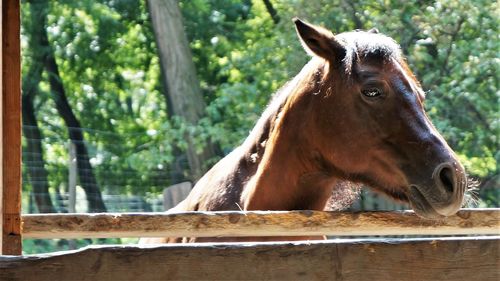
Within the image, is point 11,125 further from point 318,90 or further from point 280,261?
point 318,90

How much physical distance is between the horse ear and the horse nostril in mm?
716

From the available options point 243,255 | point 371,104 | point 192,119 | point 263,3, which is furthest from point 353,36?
point 263,3

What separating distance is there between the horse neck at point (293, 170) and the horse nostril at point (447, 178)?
56cm

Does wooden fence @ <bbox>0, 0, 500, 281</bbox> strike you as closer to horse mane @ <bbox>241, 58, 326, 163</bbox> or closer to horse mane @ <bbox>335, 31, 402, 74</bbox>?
horse mane @ <bbox>335, 31, 402, 74</bbox>

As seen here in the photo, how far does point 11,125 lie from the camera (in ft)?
8.93

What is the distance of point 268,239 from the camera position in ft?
12.5

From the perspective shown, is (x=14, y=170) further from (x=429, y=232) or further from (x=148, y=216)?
(x=429, y=232)

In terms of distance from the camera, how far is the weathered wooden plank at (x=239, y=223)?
3170 mm

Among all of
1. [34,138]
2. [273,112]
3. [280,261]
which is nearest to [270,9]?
[34,138]

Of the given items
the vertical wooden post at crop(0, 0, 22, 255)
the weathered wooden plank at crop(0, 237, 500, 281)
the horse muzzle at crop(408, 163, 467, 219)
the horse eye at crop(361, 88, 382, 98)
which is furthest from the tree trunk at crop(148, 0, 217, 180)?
the weathered wooden plank at crop(0, 237, 500, 281)

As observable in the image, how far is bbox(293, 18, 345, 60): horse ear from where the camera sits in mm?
3887

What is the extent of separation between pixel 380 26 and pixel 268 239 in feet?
20.0

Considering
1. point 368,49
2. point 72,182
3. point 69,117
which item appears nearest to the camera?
point 368,49

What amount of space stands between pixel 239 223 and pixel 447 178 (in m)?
0.79
